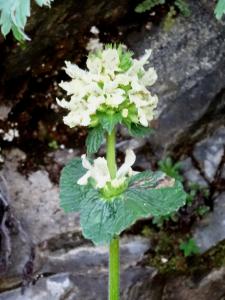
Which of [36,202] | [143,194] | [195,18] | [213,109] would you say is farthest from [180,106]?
[143,194]

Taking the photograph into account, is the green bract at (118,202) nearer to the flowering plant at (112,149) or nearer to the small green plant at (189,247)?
the flowering plant at (112,149)

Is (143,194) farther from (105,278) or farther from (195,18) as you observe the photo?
(195,18)

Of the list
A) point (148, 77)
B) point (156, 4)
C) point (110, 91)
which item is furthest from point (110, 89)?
point (156, 4)

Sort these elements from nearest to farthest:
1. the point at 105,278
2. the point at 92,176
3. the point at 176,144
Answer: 1. the point at 92,176
2. the point at 105,278
3. the point at 176,144

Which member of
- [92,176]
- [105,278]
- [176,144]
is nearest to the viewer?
[92,176]

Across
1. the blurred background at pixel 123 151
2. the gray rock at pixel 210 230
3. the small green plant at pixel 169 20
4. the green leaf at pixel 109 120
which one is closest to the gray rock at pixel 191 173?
the blurred background at pixel 123 151

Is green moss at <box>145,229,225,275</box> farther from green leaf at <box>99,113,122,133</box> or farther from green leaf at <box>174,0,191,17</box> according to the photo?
green leaf at <box>99,113,122,133</box>

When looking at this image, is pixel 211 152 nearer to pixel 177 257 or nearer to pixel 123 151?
pixel 123 151
